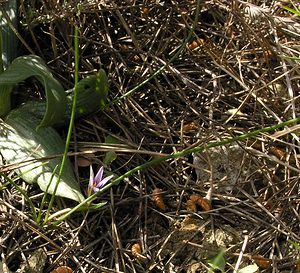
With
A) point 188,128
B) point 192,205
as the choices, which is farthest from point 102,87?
point 192,205

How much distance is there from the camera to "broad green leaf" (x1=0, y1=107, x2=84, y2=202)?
1744mm

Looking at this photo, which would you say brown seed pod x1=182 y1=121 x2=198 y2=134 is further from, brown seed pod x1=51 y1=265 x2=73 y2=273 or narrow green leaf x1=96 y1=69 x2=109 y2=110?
brown seed pod x1=51 y1=265 x2=73 y2=273

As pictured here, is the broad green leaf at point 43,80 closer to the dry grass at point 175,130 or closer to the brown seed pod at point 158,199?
the dry grass at point 175,130

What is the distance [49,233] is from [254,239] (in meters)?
0.55

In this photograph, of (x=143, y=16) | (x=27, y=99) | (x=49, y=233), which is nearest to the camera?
(x=49, y=233)

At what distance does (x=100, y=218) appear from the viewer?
70.1 inches

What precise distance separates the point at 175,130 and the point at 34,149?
43 cm

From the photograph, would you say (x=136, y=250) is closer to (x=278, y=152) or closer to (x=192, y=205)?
(x=192, y=205)

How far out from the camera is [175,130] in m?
1.97

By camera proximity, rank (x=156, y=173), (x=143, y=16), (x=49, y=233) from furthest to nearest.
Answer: (x=143, y=16), (x=156, y=173), (x=49, y=233)

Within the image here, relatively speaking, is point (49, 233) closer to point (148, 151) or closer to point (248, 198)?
point (148, 151)

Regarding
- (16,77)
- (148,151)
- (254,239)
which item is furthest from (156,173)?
(16,77)

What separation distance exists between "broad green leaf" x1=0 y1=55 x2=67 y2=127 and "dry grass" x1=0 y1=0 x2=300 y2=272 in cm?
14

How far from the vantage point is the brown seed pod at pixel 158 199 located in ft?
5.93
